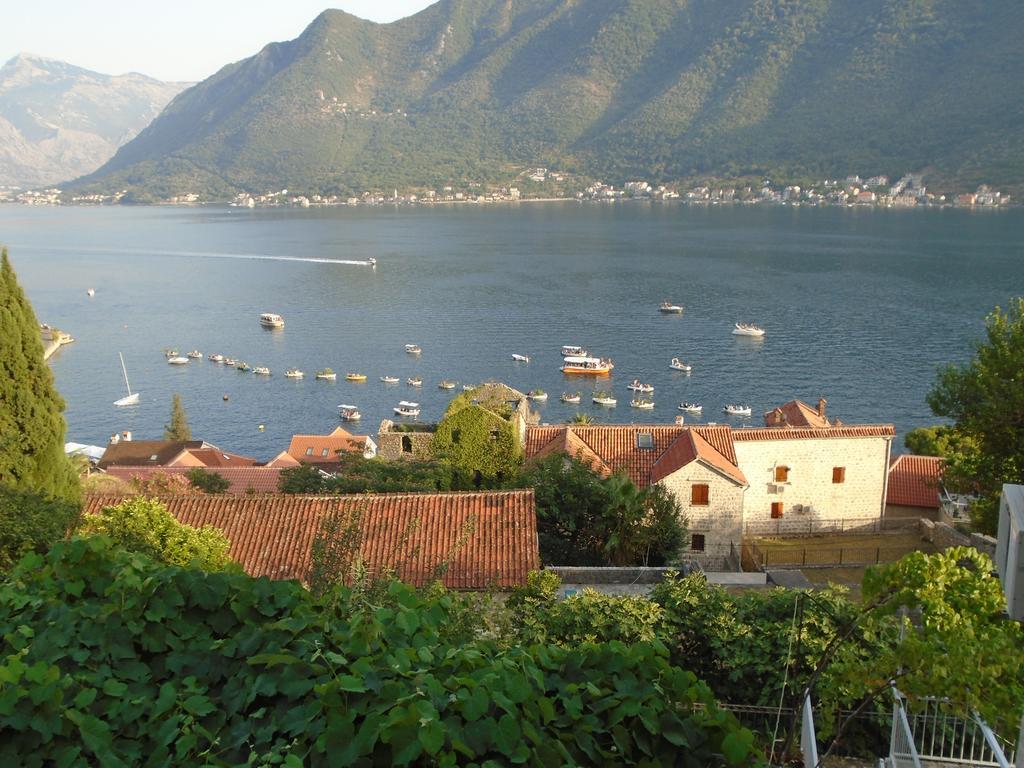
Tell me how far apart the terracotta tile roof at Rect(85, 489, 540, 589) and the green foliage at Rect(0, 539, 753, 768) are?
770 centimetres

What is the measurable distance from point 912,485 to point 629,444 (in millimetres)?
13230

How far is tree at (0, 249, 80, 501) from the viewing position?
47.0 ft

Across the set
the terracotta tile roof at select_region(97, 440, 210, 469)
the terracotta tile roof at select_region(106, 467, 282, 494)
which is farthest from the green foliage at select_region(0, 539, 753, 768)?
the terracotta tile roof at select_region(97, 440, 210, 469)

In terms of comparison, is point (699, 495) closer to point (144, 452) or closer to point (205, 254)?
point (144, 452)

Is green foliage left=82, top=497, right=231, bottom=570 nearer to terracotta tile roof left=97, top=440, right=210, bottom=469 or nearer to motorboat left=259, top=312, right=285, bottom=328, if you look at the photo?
terracotta tile roof left=97, top=440, right=210, bottom=469

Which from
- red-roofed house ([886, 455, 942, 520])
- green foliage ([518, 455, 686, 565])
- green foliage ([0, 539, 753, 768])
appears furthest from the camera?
red-roofed house ([886, 455, 942, 520])

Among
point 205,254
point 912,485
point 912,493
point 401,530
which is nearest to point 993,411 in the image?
point 401,530

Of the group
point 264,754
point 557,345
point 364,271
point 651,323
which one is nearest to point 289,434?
point 557,345

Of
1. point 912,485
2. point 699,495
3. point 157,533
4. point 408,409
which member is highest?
point 157,533

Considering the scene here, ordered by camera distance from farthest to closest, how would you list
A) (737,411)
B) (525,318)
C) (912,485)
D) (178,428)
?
1. (525,318)
2. (737,411)
3. (178,428)
4. (912,485)

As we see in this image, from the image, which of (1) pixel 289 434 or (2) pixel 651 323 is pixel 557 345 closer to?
(2) pixel 651 323

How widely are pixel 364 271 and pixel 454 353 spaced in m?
53.3

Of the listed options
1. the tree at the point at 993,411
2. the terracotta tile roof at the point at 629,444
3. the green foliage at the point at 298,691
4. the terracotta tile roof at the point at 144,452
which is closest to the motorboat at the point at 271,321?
the terracotta tile roof at the point at 144,452

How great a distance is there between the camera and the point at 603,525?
1778 centimetres
